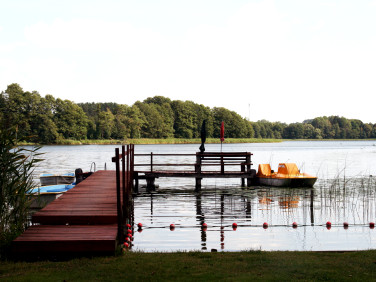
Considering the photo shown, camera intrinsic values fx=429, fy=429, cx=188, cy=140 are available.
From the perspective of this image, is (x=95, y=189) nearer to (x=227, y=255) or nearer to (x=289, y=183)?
(x=227, y=255)

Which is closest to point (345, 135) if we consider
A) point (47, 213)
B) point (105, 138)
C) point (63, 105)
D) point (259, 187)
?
point (105, 138)

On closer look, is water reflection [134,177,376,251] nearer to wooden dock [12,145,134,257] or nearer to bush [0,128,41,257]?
wooden dock [12,145,134,257]

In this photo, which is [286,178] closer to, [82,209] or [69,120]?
[82,209]

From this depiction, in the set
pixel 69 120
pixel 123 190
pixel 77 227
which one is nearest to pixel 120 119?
pixel 69 120

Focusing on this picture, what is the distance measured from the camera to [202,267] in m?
6.47

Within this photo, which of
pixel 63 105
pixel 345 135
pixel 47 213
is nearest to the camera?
Result: pixel 47 213

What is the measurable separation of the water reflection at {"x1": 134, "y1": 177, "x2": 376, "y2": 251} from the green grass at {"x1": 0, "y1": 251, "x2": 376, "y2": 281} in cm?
111

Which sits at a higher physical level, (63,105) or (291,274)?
(63,105)

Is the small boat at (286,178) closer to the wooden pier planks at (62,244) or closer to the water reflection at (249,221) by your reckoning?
the water reflection at (249,221)

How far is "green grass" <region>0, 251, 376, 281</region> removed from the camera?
5930 mm

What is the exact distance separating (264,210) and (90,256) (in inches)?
345

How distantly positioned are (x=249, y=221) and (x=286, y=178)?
8.77 meters

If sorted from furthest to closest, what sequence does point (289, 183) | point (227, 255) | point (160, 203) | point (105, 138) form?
point (105, 138) → point (289, 183) → point (160, 203) → point (227, 255)

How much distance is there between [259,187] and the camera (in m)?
22.1
